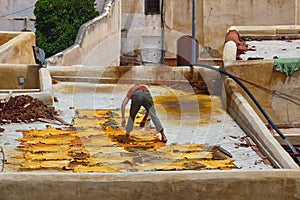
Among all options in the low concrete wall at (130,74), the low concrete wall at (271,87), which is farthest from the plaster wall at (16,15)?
the low concrete wall at (271,87)

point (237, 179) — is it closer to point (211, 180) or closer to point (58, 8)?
point (211, 180)

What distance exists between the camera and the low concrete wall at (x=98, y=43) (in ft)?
81.1

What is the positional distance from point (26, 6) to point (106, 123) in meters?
20.1

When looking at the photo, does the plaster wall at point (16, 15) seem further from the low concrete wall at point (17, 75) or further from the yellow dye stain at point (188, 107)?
the yellow dye stain at point (188, 107)

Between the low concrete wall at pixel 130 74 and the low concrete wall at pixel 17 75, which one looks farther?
the low concrete wall at pixel 130 74

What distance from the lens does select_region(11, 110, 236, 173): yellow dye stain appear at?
12258 millimetres

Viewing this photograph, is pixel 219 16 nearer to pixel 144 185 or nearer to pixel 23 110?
pixel 23 110

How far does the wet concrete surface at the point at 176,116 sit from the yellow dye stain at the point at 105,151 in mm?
209

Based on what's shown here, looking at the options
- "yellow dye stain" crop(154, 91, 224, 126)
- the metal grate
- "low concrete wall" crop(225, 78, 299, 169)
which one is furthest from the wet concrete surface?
the metal grate

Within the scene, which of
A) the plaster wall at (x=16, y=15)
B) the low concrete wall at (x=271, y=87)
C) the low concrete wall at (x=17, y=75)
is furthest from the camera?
the plaster wall at (x=16, y=15)

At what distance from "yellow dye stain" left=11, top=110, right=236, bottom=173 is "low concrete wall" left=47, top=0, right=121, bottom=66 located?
781cm

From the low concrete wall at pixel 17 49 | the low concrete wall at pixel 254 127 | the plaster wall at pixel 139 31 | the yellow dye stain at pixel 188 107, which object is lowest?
the plaster wall at pixel 139 31

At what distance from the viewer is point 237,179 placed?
418 inches

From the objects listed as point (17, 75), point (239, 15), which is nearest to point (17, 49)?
point (17, 75)
